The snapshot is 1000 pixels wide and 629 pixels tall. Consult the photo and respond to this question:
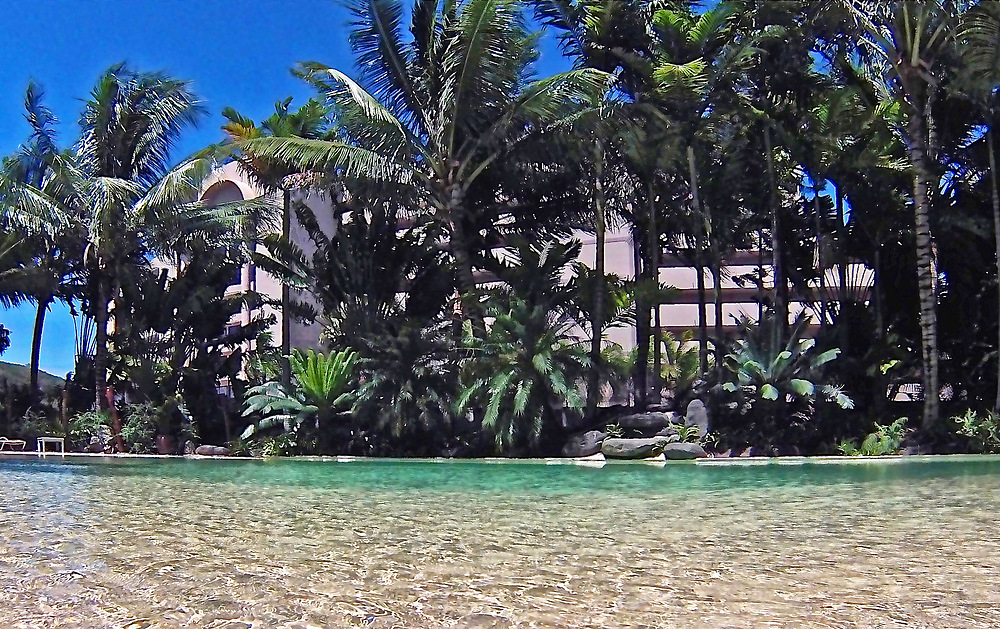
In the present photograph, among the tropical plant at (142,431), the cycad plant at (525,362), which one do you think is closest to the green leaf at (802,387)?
the cycad plant at (525,362)

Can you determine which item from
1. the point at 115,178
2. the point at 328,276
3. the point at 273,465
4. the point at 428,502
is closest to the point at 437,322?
the point at 328,276

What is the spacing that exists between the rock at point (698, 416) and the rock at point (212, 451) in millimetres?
8720

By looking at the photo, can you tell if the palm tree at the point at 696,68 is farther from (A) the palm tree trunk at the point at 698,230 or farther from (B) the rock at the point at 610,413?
(B) the rock at the point at 610,413

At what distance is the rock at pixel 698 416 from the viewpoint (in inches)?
535

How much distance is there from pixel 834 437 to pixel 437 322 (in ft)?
24.1

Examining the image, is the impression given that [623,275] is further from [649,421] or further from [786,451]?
[786,451]

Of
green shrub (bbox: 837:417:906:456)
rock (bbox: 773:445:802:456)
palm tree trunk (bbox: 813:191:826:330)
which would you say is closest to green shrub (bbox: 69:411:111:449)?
rock (bbox: 773:445:802:456)

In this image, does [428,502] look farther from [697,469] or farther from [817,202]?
[817,202]

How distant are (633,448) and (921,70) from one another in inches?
305

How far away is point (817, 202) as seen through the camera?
50.4ft

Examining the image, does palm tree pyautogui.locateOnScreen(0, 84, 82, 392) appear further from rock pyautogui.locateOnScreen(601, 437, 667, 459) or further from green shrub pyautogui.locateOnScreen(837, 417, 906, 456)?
green shrub pyautogui.locateOnScreen(837, 417, 906, 456)

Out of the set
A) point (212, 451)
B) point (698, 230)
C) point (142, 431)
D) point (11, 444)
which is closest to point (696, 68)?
point (698, 230)

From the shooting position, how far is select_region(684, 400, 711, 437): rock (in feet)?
44.6

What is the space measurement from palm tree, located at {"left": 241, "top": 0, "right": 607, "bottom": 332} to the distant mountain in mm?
11268
